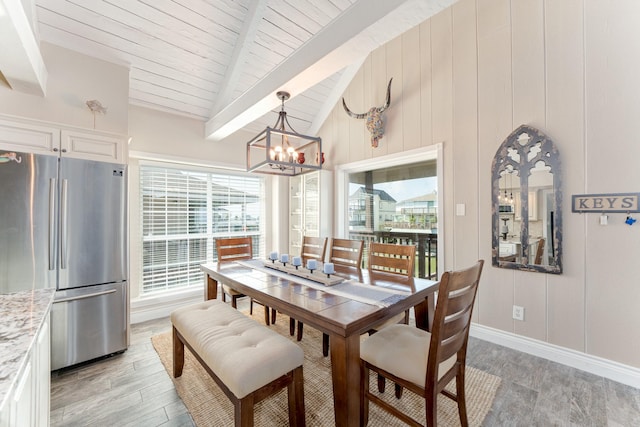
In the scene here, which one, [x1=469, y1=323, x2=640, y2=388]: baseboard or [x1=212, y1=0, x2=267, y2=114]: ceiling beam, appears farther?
[x1=212, y1=0, x2=267, y2=114]: ceiling beam

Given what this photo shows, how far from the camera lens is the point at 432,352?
51.1 inches

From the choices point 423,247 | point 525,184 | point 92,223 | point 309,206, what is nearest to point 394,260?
point 423,247

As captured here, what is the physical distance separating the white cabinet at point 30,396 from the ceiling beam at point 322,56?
2.33 m

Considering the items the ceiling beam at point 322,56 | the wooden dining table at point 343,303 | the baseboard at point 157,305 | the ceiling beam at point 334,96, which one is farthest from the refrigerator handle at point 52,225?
the ceiling beam at point 334,96

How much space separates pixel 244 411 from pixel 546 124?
3.20m

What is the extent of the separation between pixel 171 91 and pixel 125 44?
2.06 feet

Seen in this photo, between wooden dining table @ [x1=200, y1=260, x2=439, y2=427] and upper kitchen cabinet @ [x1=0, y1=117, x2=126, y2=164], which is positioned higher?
upper kitchen cabinet @ [x1=0, y1=117, x2=126, y2=164]

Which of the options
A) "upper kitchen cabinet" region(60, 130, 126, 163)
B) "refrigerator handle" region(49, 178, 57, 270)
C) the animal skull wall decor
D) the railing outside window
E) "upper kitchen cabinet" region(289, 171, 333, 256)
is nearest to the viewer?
"refrigerator handle" region(49, 178, 57, 270)

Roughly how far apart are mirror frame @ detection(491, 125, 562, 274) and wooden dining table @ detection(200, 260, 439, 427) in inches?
43.5

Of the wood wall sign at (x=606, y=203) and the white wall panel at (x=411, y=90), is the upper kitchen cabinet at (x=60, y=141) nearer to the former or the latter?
the white wall panel at (x=411, y=90)

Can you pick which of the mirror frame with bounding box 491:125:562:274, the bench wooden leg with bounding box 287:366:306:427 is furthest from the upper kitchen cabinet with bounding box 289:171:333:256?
the bench wooden leg with bounding box 287:366:306:427

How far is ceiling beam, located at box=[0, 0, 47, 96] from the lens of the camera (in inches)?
59.1

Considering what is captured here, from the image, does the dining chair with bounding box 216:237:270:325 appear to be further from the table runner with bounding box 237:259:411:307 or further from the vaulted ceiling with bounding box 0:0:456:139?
the vaulted ceiling with bounding box 0:0:456:139

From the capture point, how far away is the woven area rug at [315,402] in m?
1.67
